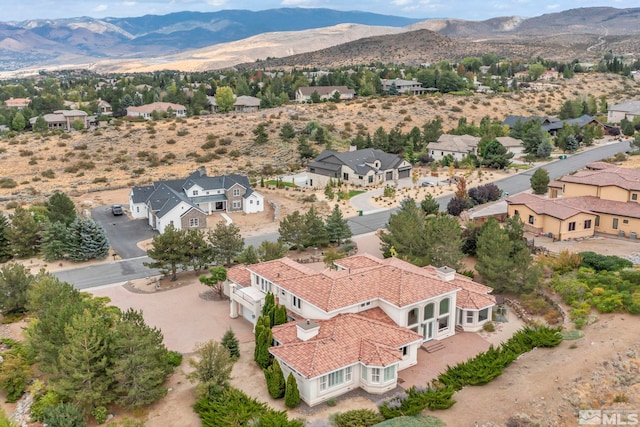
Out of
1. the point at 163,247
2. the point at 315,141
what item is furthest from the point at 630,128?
the point at 163,247

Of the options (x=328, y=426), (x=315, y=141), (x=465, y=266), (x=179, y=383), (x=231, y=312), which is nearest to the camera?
(x=328, y=426)

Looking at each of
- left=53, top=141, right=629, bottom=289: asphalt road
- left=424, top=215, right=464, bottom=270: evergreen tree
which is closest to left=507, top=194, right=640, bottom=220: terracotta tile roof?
left=424, top=215, right=464, bottom=270: evergreen tree

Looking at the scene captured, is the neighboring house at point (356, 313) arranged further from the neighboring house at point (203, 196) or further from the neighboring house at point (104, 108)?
the neighboring house at point (104, 108)

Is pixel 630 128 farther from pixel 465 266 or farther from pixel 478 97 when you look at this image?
pixel 465 266

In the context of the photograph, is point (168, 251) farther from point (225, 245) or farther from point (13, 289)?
point (13, 289)

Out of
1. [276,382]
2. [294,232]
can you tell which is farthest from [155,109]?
[276,382]

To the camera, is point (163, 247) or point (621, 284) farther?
point (163, 247)
